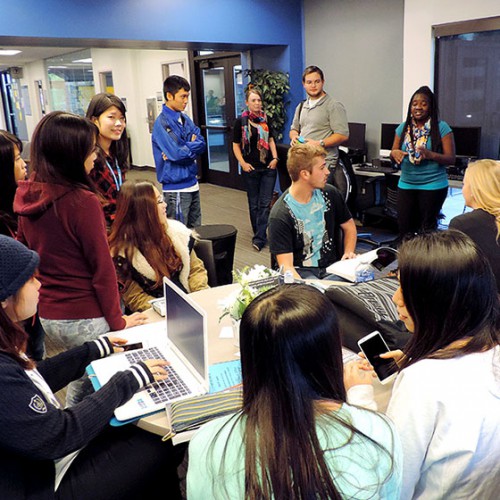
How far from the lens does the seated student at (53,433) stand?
1.32 metres

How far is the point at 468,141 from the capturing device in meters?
5.04

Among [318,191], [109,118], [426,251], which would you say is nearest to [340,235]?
[318,191]

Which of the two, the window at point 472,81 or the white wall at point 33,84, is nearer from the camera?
the window at point 472,81

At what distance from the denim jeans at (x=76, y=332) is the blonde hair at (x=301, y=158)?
1.25 m

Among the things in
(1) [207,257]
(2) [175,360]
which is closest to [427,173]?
(1) [207,257]

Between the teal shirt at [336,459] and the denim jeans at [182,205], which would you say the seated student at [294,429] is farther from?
the denim jeans at [182,205]

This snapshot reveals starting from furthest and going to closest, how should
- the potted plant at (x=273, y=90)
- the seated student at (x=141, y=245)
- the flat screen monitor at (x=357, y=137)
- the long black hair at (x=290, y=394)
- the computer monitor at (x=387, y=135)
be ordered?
the potted plant at (x=273, y=90)
the flat screen monitor at (x=357, y=137)
the computer monitor at (x=387, y=135)
the seated student at (x=141, y=245)
the long black hair at (x=290, y=394)

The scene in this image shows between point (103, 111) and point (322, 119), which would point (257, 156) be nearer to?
point (322, 119)

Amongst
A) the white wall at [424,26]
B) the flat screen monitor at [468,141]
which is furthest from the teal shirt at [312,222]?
the white wall at [424,26]

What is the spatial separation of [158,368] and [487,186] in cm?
167

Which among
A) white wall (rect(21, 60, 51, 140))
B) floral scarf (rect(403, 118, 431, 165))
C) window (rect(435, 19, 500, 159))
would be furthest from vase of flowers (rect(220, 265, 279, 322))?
white wall (rect(21, 60, 51, 140))

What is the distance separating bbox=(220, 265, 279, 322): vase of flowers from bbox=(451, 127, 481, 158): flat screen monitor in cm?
365

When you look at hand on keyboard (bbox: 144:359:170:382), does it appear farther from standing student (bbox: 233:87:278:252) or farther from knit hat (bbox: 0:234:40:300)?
standing student (bbox: 233:87:278:252)

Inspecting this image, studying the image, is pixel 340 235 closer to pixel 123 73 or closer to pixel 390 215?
pixel 390 215
